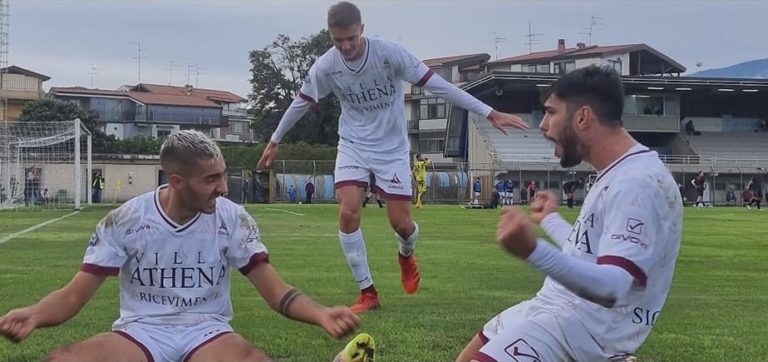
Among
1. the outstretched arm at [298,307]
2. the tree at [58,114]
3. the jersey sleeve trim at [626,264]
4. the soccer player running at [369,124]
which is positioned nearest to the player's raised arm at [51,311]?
the outstretched arm at [298,307]

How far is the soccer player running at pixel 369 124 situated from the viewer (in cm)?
812

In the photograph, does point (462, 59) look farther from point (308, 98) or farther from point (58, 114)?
point (308, 98)

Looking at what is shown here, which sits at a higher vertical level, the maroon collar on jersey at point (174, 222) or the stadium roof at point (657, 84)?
the stadium roof at point (657, 84)

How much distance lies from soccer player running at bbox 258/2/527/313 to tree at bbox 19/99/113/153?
75836 mm

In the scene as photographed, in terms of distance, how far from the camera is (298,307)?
4.55 m

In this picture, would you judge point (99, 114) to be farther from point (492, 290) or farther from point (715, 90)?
point (492, 290)

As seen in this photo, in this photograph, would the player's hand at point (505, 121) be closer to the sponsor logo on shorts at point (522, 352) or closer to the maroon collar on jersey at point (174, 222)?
the maroon collar on jersey at point (174, 222)

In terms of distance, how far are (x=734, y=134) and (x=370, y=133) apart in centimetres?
7085

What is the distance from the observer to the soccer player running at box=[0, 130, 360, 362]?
4.52 m

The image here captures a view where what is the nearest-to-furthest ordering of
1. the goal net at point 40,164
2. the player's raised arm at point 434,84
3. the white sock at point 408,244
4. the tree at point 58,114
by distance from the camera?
the player's raised arm at point 434,84 → the white sock at point 408,244 → the goal net at point 40,164 → the tree at point 58,114

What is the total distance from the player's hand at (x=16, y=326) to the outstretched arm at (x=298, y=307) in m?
1.09

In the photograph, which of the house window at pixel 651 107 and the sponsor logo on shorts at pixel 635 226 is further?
the house window at pixel 651 107

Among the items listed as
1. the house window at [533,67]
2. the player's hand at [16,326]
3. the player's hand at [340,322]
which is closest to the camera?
the player's hand at [340,322]

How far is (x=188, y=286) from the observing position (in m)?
4.68
